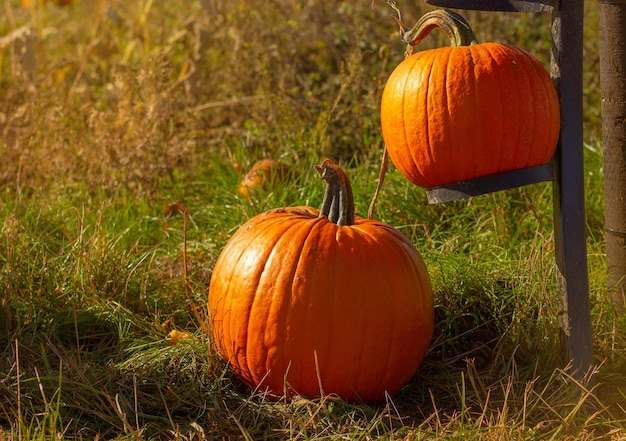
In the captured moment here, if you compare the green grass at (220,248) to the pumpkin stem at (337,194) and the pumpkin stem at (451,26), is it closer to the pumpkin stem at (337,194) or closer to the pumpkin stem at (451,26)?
the pumpkin stem at (337,194)

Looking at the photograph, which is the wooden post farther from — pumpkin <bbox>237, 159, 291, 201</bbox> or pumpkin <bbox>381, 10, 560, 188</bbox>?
pumpkin <bbox>237, 159, 291, 201</bbox>

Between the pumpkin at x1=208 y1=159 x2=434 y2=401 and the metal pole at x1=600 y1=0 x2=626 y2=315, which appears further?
the metal pole at x1=600 y1=0 x2=626 y2=315

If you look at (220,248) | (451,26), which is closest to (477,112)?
(451,26)

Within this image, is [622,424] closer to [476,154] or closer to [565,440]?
[565,440]

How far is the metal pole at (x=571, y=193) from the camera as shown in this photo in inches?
98.8

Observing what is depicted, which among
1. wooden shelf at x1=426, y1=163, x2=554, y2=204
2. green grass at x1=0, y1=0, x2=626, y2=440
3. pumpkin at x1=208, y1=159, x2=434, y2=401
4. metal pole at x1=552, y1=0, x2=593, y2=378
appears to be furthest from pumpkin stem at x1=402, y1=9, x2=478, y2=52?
green grass at x1=0, y1=0, x2=626, y2=440

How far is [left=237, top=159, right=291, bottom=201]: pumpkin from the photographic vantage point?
3938 mm

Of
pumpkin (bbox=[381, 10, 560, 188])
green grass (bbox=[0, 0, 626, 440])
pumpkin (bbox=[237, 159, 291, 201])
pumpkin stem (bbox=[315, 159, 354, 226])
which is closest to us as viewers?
pumpkin (bbox=[381, 10, 560, 188])

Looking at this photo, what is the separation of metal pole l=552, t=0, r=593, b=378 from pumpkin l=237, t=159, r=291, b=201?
1.63 m

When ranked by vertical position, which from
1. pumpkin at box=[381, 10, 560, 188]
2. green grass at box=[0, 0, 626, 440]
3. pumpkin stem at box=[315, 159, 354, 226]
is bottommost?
green grass at box=[0, 0, 626, 440]

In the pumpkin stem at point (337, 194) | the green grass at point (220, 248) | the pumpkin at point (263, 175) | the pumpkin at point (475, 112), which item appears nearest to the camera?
the pumpkin at point (475, 112)

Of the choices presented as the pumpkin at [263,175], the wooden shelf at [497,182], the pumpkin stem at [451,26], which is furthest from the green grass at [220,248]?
the pumpkin stem at [451,26]

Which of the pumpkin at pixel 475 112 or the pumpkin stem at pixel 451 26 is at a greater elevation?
the pumpkin stem at pixel 451 26

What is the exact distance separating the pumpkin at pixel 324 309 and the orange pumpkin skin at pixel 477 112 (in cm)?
32
